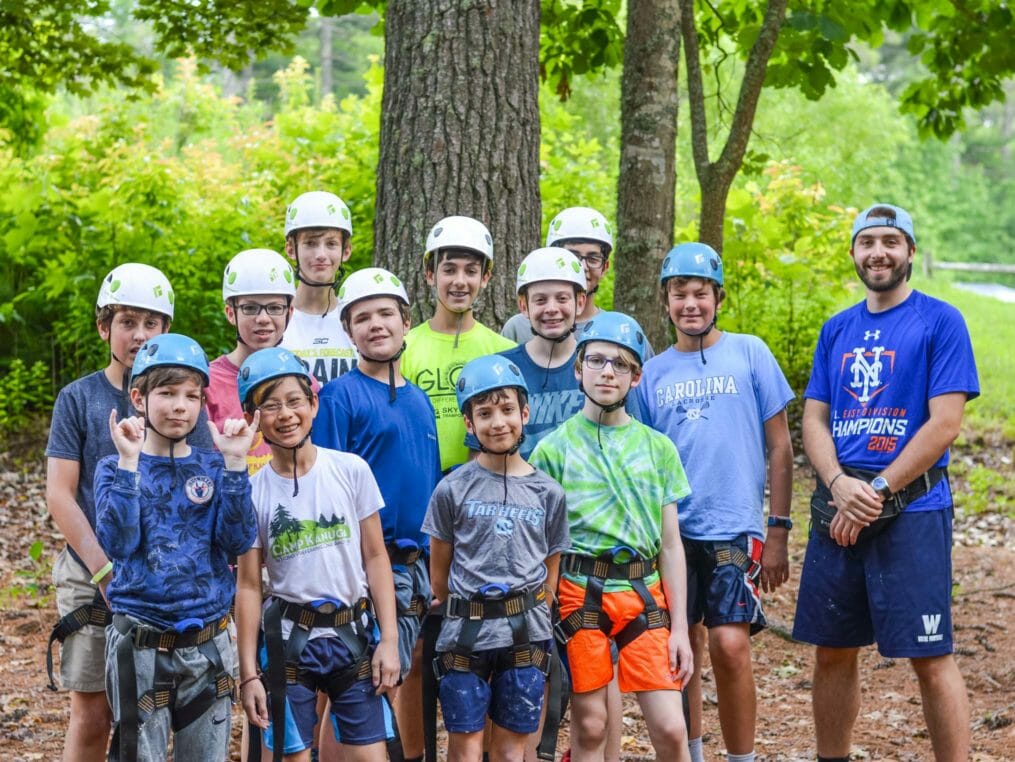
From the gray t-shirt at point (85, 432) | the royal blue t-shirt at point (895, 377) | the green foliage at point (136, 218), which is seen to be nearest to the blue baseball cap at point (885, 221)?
the royal blue t-shirt at point (895, 377)

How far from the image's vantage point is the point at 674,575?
170 inches

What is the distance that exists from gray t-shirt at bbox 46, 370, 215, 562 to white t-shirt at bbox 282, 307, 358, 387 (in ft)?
2.76

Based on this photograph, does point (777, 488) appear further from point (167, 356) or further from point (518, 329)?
point (167, 356)

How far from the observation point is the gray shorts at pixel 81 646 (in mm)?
4117

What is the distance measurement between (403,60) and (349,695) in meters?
3.35

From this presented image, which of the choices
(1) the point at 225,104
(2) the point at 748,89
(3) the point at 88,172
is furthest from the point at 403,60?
(1) the point at 225,104

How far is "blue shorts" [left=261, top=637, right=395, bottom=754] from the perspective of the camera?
152 inches

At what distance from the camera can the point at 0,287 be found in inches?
423

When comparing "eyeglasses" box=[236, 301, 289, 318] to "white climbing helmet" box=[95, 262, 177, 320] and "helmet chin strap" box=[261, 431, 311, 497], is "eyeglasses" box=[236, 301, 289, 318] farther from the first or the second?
"helmet chin strap" box=[261, 431, 311, 497]

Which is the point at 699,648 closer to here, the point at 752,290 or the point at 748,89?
the point at 748,89

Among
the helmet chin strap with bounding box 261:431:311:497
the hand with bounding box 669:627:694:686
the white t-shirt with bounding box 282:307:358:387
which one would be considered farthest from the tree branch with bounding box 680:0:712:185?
the helmet chin strap with bounding box 261:431:311:497

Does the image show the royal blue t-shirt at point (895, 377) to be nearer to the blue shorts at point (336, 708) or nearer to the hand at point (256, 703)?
the blue shorts at point (336, 708)

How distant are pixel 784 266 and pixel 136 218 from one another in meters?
6.10

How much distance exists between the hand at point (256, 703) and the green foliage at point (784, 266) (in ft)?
25.5
